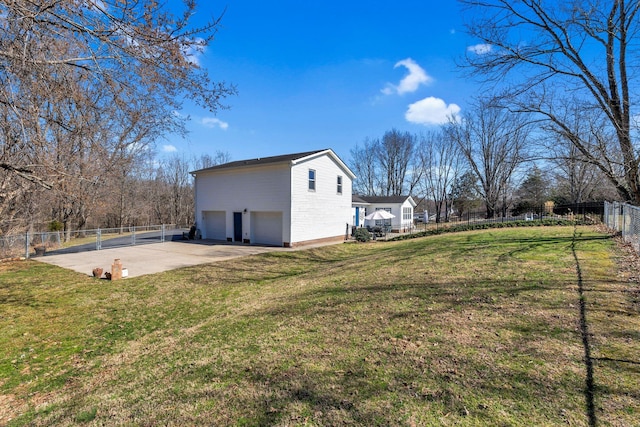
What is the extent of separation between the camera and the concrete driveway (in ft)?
35.9

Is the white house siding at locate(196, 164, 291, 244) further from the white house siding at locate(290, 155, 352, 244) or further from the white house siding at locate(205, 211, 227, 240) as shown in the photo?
the white house siding at locate(290, 155, 352, 244)

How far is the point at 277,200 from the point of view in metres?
17.1

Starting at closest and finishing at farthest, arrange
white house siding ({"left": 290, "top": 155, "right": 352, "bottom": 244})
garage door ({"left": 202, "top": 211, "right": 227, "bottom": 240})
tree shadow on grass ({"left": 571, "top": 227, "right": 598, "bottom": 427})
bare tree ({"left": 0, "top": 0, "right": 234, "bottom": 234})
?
tree shadow on grass ({"left": 571, "top": 227, "right": 598, "bottom": 427}) → bare tree ({"left": 0, "top": 0, "right": 234, "bottom": 234}) → white house siding ({"left": 290, "top": 155, "right": 352, "bottom": 244}) → garage door ({"left": 202, "top": 211, "right": 227, "bottom": 240})

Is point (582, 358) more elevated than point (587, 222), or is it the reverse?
point (587, 222)

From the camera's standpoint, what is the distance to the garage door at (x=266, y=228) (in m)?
17.7

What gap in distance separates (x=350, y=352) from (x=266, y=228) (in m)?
15.0

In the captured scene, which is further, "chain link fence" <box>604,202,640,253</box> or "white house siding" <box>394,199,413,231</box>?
"white house siding" <box>394,199,413,231</box>

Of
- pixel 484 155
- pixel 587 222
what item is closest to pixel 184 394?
pixel 587 222

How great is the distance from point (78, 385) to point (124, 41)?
4771mm

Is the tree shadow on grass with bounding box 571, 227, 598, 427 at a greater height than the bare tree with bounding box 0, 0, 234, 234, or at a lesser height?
lesser

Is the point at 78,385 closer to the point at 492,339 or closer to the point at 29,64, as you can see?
the point at 29,64

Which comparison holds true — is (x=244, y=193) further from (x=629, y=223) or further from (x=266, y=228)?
(x=629, y=223)

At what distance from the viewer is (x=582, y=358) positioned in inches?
120

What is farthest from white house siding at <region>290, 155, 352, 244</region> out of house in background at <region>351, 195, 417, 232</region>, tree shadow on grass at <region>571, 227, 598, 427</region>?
tree shadow on grass at <region>571, 227, 598, 427</region>
